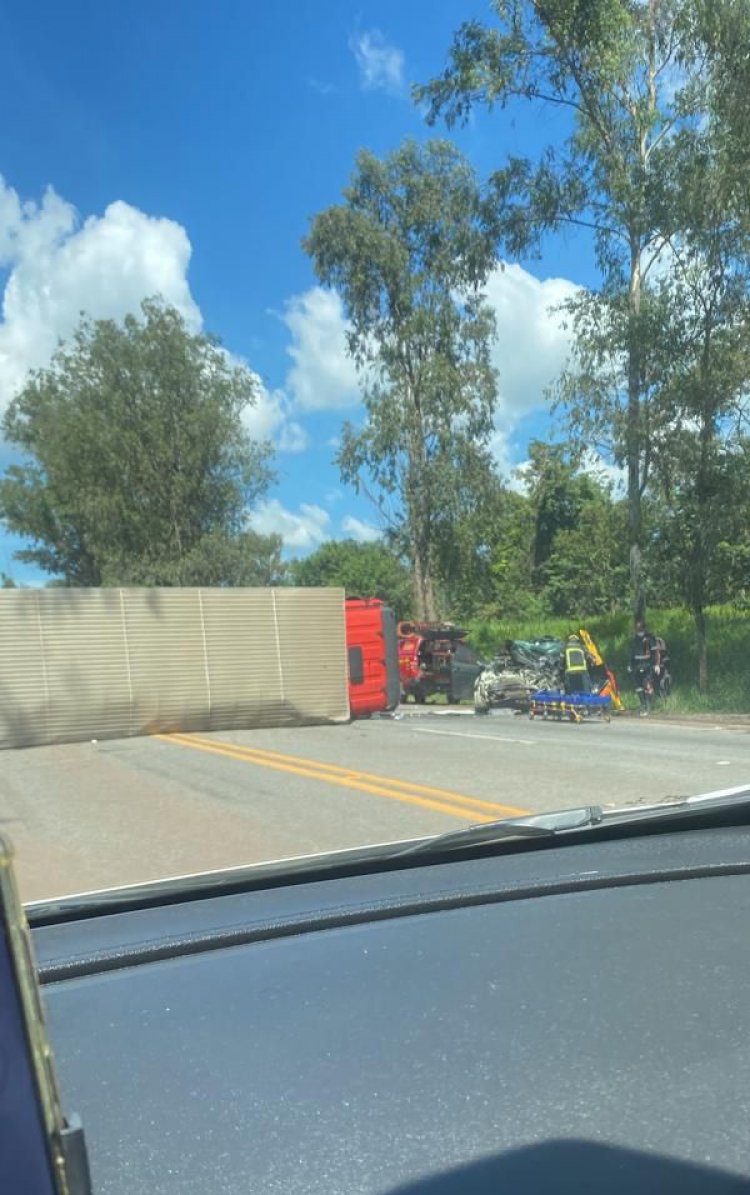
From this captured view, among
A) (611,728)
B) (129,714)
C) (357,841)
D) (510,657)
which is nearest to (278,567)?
(510,657)

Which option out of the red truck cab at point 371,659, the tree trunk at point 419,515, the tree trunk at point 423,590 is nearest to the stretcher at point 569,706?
the red truck cab at point 371,659

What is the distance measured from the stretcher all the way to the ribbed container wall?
3845mm

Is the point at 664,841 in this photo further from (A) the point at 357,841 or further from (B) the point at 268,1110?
(A) the point at 357,841

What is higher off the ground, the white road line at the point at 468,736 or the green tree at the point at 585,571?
the green tree at the point at 585,571

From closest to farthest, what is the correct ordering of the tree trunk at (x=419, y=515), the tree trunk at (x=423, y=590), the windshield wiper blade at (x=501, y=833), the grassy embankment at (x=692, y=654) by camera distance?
the windshield wiper blade at (x=501, y=833) < the grassy embankment at (x=692, y=654) < the tree trunk at (x=419, y=515) < the tree trunk at (x=423, y=590)

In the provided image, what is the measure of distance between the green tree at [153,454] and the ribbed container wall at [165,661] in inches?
731

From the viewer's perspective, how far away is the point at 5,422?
4500cm

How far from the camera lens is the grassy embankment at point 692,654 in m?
22.2

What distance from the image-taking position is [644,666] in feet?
72.7

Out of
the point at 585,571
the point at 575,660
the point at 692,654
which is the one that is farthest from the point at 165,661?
the point at 585,571

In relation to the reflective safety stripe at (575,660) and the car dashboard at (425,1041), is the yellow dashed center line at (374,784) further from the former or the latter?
the reflective safety stripe at (575,660)

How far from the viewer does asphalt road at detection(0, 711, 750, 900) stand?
8141 millimetres

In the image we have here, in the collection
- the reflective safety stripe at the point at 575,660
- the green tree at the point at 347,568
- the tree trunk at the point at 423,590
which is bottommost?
the reflective safety stripe at the point at 575,660

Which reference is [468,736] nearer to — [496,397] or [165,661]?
[165,661]
